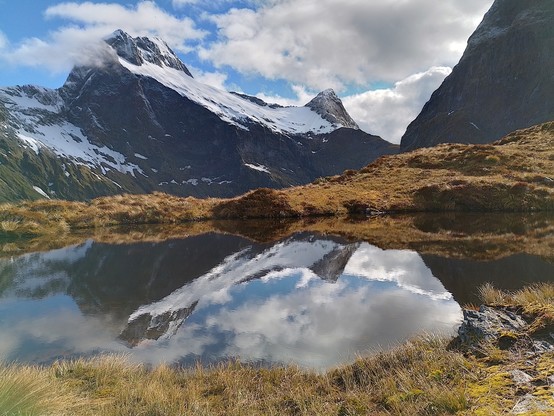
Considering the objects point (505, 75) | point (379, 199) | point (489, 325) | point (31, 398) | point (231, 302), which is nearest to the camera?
point (31, 398)

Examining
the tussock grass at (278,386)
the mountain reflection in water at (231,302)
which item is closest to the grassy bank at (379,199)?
the mountain reflection in water at (231,302)

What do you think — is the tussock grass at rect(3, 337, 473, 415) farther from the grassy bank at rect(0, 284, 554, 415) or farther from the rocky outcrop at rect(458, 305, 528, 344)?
the rocky outcrop at rect(458, 305, 528, 344)

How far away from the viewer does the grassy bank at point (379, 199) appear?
34.2 m

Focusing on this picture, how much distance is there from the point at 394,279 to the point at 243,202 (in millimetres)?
28784

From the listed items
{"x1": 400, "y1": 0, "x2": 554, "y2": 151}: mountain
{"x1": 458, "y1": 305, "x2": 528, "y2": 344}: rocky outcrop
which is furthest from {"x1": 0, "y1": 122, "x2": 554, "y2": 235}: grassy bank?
{"x1": 400, "y1": 0, "x2": 554, "y2": 151}: mountain

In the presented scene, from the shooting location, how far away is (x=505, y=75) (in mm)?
175500

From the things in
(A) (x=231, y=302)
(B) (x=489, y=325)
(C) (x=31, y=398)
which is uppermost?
(B) (x=489, y=325)

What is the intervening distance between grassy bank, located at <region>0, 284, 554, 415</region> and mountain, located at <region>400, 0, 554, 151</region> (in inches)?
6443

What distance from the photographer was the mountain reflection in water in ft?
30.5

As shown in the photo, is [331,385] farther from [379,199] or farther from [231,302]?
[379,199]

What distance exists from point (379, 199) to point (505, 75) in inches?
6775

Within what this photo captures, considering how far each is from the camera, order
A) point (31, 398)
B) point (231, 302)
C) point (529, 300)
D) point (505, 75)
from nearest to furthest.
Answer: point (31, 398)
point (529, 300)
point (231, 302)
point (505, 75)

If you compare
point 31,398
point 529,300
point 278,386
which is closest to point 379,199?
point 529,300

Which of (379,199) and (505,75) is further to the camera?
(505,75)
